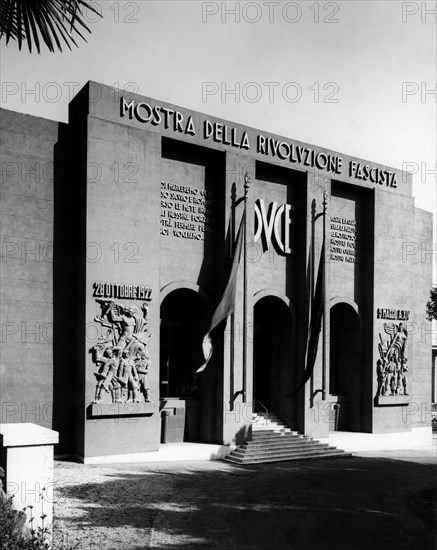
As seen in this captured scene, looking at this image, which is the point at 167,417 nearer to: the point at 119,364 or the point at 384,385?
the point at 119,364

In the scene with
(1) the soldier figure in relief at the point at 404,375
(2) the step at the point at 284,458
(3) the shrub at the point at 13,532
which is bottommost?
(2) the step at the point at 284,458

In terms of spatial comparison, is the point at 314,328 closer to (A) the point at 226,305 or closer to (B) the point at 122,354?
(A) the point at 226,305

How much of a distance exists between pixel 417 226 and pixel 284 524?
2034 cm

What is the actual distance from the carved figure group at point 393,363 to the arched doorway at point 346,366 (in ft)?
2.98

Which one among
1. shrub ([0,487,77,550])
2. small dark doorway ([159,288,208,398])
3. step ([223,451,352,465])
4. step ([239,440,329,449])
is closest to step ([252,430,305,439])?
step ([239,440,329,449])

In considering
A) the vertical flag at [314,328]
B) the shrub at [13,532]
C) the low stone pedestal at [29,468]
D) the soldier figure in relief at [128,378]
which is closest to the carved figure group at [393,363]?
the vertical flag at [314,328]

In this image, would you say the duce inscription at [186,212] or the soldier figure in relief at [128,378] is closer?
the soldier figure in relief at [128,378]

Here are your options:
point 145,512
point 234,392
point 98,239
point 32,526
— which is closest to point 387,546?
point 145,512

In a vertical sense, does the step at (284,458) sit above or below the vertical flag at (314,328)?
below

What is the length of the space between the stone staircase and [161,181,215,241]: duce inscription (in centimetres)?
776

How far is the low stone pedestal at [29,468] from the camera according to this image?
9.10m

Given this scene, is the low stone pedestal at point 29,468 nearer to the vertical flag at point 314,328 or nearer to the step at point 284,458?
the step at point 284,458

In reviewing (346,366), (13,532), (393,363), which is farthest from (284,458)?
(13,532)

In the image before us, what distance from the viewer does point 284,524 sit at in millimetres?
13133
